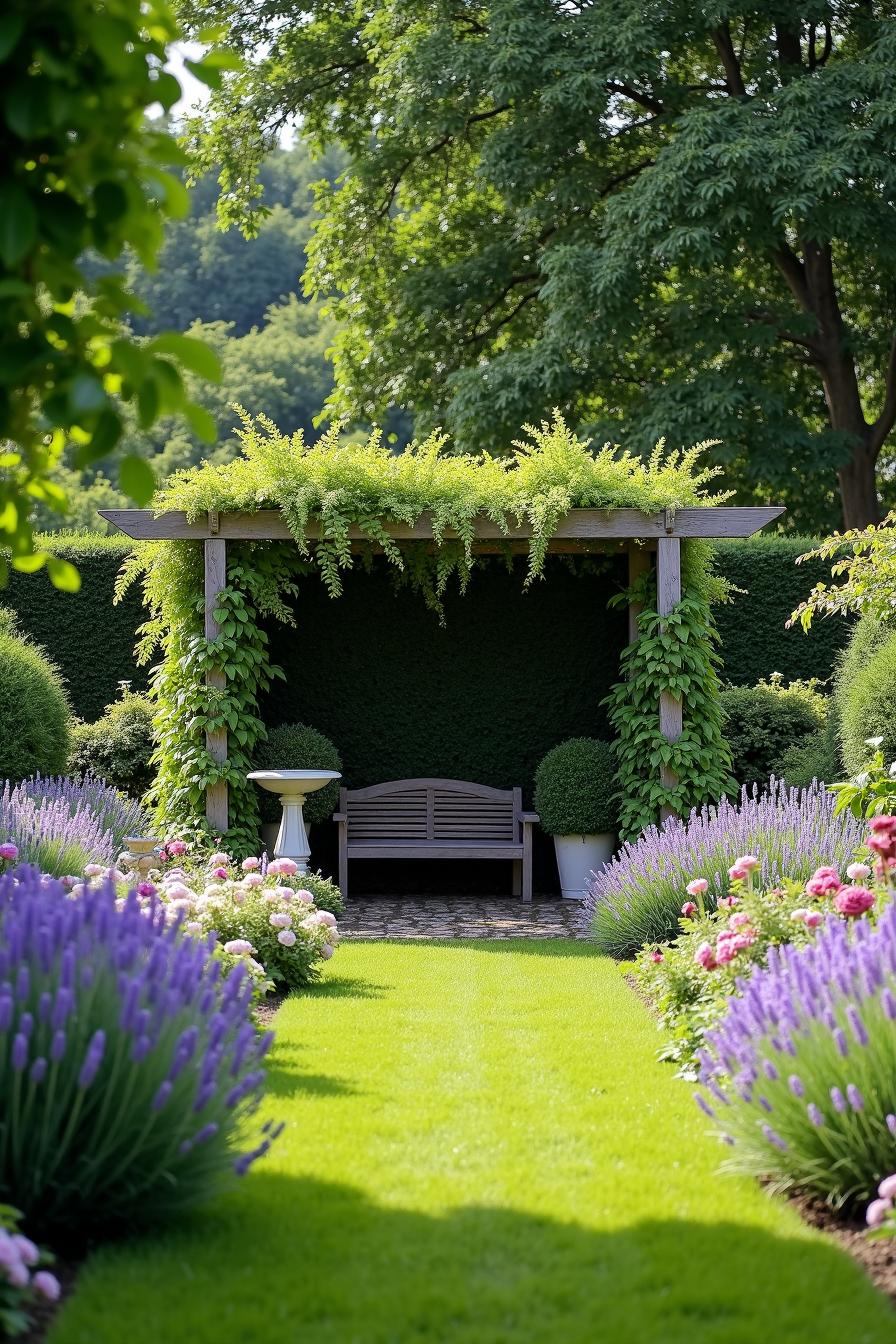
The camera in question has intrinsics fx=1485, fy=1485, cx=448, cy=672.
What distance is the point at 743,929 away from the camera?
4902 mm

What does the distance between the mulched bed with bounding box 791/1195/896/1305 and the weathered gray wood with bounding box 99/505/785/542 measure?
251 inches

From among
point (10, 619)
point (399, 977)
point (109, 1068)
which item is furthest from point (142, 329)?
point (109, 1068)

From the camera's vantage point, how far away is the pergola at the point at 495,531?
31.2 feet

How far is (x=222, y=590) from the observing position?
31.9 feet

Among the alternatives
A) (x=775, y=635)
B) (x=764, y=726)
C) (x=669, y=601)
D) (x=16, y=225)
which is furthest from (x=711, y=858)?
(x=775, y=635)

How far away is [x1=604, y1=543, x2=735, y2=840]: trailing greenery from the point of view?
9695 millimetres

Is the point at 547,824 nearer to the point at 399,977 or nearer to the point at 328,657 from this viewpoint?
the point at 328,657

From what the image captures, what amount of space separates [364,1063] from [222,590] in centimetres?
518

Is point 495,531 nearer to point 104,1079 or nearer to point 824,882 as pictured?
point 824,882

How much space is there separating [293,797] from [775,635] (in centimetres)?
467

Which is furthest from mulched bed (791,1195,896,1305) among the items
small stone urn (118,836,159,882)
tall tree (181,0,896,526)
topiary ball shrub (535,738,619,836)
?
tall tree (181,0,896,526)

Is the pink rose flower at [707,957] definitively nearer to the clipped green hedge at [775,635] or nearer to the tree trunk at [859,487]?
the clipped green hedge at [775,635]

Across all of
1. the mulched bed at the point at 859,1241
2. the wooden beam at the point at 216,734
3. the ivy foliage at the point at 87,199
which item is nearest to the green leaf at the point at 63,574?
the ivy foliage at the point at 87,199

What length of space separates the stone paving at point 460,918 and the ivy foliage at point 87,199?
21.1 ft
